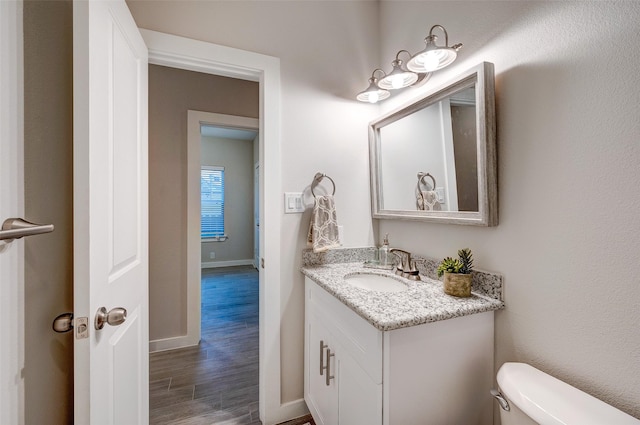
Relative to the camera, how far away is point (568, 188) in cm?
87

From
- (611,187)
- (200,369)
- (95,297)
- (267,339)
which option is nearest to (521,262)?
(611,187)

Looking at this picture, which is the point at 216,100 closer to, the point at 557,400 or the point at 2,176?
the point at 2,176

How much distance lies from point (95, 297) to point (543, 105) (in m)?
1.53

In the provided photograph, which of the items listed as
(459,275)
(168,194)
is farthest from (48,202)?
(168,194)

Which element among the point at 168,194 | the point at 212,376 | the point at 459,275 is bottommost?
the point at 212,376

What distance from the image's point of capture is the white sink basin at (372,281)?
4.70 ft

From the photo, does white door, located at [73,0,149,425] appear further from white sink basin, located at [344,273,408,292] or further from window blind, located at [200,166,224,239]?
window blind, located at [200,166,224,239]

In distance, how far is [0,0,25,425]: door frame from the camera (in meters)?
0.63

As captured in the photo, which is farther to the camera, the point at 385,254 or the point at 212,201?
the point at 212,201

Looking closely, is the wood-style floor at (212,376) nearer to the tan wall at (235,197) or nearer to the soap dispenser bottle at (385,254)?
the soap dispenser bottle at (385,254)

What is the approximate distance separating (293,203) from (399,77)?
0.86 m

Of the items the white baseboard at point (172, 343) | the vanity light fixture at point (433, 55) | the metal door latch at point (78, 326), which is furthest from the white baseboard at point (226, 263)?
the vanity light fixture at point (433, 55)

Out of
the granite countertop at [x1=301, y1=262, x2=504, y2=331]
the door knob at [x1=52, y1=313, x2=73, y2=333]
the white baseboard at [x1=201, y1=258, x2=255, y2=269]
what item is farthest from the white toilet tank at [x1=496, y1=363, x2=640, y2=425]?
the white baseboard at [x1=201, y1=258, x2=255, y2=269]

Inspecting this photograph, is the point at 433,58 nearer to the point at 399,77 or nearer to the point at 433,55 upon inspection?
the point at 433,55
